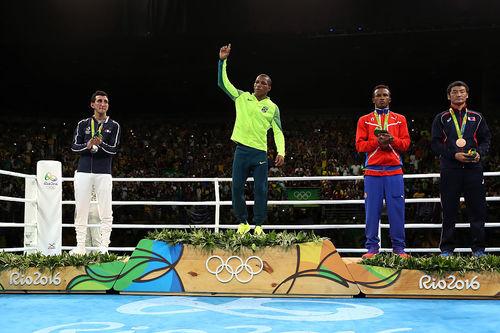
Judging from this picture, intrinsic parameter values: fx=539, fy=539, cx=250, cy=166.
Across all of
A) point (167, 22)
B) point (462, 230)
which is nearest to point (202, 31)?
point (167, 22)

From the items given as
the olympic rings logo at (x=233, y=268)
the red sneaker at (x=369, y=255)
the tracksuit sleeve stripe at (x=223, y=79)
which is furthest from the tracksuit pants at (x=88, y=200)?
the red sneaker at (x=369, y=255)

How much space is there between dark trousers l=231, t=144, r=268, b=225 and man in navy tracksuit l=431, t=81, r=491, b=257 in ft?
4.66

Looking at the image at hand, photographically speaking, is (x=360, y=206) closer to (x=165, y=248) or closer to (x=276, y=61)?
(x=276, y=61)

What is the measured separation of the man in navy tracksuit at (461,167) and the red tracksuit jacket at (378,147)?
0.29 metres

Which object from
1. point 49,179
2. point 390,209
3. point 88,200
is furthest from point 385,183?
point 49,179

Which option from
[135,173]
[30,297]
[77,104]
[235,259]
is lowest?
[30,297]

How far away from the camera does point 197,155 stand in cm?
1524

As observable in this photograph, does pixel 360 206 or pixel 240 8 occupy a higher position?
pixel 240 8

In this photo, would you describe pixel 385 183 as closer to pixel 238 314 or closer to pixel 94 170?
pixel 238 314

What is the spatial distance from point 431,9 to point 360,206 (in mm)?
4013

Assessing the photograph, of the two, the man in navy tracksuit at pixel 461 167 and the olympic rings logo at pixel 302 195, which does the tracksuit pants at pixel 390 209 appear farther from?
the olympic rings logo at pixel 302 195

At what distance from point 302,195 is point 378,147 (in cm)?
759

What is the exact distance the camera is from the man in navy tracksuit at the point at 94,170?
15.7ft

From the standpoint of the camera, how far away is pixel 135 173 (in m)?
14.6
